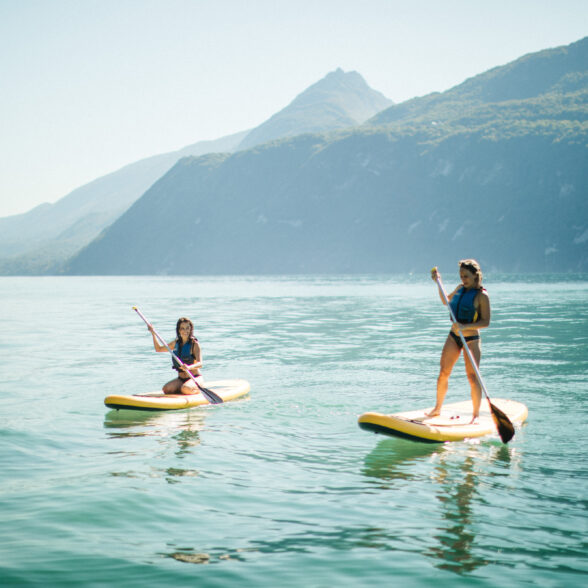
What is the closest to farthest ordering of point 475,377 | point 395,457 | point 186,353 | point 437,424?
1. point 395,457
2. point 437,424
3. point 475,377
4. point 186,353

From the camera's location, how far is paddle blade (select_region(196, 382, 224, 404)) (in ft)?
42.5

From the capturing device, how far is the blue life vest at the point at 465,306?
9.59 m

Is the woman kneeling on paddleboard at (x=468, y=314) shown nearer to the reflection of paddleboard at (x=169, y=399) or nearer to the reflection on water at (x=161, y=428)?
the reflection on water at (x=161, y=428)

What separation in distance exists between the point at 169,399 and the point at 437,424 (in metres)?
5.26

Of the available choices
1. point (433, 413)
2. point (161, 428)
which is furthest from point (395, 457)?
point (161, 428)

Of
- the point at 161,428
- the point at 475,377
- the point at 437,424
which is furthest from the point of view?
the point at 161,428

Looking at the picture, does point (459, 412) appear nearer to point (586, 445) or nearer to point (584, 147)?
point (586, 445)

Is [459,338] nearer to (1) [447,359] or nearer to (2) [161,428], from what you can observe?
(1) [447,359]

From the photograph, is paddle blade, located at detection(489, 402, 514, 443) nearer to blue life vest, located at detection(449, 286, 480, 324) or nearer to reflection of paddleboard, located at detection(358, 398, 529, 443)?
reflection of paddleboard, located at detection(358, 398, 529, 443)

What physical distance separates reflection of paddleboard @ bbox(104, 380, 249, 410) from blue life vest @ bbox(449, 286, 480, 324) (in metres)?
5.56

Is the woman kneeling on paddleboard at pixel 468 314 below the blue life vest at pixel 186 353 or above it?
above

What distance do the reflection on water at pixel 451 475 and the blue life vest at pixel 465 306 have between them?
191 cm

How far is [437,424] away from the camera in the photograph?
9789mm

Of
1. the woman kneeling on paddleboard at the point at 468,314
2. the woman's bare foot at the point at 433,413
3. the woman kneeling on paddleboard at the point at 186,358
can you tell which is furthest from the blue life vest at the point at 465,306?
the woman kneeling on paddleboard at the point at 186,358
